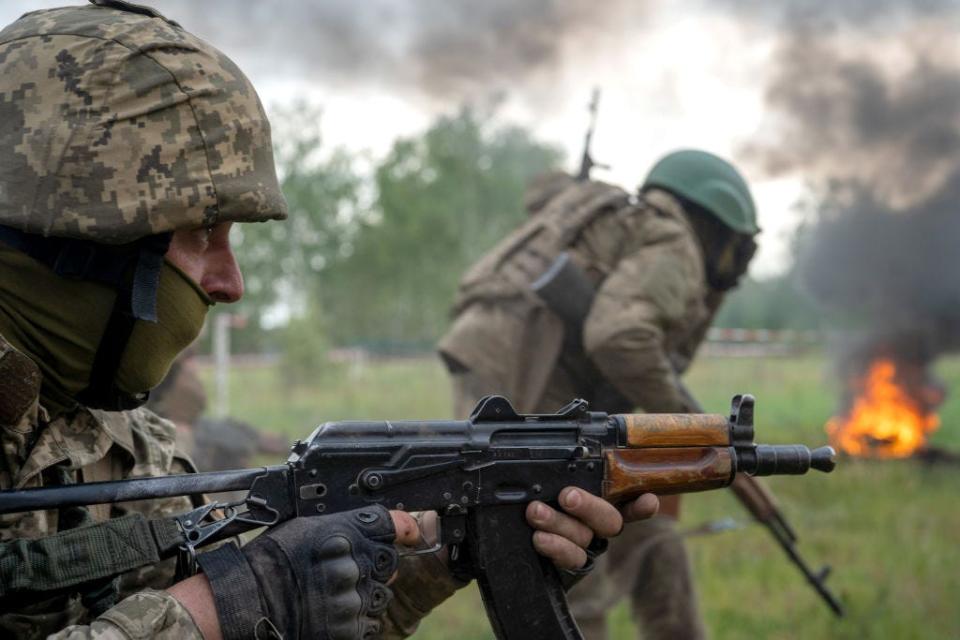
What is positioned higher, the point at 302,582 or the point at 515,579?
the point at 302,582

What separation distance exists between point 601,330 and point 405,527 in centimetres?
244

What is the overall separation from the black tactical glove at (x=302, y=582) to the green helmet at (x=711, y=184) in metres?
3.29

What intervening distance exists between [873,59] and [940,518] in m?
8.75

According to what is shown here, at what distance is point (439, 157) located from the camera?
25.2 m

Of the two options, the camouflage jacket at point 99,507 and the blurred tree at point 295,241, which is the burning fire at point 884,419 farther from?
the blurred tree at point 295,241

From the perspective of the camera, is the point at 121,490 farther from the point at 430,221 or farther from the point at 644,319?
the point at 430,221

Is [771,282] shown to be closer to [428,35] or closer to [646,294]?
[428,35]

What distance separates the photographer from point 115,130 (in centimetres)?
184

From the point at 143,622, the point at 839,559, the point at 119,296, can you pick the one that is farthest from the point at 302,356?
the point at 143,622

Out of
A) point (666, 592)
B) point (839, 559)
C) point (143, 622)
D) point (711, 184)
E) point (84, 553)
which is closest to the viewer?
point (143, 622)

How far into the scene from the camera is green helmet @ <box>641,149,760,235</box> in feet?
15.3

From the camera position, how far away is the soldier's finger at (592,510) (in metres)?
2.14

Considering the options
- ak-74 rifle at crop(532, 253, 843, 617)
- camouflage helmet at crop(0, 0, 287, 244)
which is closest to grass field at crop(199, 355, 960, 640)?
ak-74 rifle at crop(532, 253, 843, 617)

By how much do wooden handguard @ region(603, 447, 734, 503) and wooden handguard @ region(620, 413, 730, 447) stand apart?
18mm
